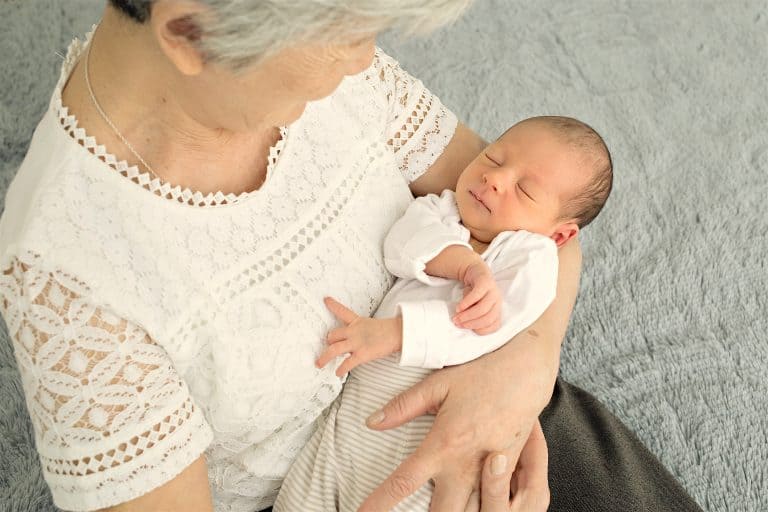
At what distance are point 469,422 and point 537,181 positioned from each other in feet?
1.28

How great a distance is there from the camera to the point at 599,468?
124 centimetres

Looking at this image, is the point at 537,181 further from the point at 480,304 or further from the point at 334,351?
the point at 334,351

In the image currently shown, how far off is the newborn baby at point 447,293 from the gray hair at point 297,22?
39cm

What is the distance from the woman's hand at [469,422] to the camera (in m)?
1.07

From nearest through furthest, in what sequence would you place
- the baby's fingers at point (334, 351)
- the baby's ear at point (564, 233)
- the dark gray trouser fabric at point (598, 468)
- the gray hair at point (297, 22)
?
1. the gray hair at point (297, 22)
2. the baby's fingers at point (334, 351)
3. the dark gray trouser fabric at point (598, 468)
4. the baby's ear at point (564, 233)

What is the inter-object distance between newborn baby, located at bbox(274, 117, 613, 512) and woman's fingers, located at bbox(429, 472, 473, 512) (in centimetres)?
2

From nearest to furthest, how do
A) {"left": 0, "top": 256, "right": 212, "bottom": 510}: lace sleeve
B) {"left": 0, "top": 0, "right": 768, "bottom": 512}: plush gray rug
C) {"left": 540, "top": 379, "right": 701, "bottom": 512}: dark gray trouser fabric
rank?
1. {"left": 0, "top": 256, "right": 212, "bottom": 510}: lace sleeve
2. {"left": 540, "top": 379, "right": 701, "bottom": 512}: dark gray trouser fabric
3. {"left": 0, "top": 0, "right": 768, "bottom": 512}: plush gray rug

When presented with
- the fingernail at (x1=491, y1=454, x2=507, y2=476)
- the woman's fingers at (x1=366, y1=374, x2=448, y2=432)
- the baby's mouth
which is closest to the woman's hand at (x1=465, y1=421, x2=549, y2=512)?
the fingernail at (x1=491, y1=454, x2=507, y2=476)

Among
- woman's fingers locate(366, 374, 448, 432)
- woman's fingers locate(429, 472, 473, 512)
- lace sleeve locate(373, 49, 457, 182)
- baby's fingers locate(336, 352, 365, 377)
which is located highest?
lace sleeve locate(373, 49, 457, 182)

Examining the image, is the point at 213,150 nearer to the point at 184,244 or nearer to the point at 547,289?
the point at 184,244

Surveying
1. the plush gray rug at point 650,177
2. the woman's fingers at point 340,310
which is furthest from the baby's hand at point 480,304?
the plush gray rug at point 650,177

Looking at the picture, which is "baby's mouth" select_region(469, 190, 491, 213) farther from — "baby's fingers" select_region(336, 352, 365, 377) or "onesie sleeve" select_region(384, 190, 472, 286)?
"baby's fingers" select_region(336, 352, 365, 377)

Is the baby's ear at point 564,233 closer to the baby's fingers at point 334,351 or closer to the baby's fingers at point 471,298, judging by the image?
the baby's fingers at point 471,298

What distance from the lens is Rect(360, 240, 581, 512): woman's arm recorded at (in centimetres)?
107
